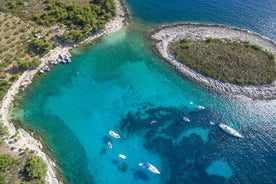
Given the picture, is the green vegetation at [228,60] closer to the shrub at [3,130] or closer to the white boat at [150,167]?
the white boat at [150,167]

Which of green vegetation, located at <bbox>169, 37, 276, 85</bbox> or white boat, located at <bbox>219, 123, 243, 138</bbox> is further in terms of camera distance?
green vegetation, located at <bbox>169, 37, 276, 85</bbox>

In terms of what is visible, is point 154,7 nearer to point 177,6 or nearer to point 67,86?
point 177,6

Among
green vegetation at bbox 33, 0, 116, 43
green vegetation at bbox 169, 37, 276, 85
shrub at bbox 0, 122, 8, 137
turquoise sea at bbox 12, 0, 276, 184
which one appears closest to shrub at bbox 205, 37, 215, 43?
green vegetation at bbox 169, 37, 276, 85

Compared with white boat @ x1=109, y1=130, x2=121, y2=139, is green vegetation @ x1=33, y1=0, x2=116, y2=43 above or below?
above

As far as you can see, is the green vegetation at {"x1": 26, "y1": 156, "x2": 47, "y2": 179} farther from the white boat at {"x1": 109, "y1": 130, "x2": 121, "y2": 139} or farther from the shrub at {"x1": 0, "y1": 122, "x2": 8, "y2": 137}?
the white boat at {"x1": 109, "y1": 130, "x2": 121, "y2": 139}

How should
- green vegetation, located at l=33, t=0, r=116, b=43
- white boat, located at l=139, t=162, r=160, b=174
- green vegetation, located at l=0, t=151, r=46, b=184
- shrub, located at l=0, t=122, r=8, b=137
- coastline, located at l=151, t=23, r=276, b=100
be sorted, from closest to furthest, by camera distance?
green vegetation, located at l=0, t=151, r=46, b=184, white boat, located at l=139, t=162, r=160, b=174, shrub, located at l=0, t=122, r=8, b=137, coastline, located at l=151, t=23, r=276, b=100, green vegetation, located at l=33, t=0, r=116, b=43

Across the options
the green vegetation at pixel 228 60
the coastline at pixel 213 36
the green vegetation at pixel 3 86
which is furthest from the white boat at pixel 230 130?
the green vegetation at pixel 3 86
